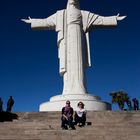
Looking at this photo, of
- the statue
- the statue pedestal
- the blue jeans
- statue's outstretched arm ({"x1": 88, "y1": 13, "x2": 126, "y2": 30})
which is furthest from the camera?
statue's outstretched arm ({"x1": 88, "y1": 13, "x2": 126, "y2": 30})

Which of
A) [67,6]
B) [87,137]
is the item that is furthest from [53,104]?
[87,137]

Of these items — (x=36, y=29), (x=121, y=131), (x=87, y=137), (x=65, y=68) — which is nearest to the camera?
(x=87, y=137)

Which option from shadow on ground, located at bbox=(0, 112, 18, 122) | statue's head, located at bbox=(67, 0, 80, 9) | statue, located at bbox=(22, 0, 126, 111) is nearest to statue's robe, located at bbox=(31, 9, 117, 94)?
statue, located at bbox=(22, 0, 126, 111)

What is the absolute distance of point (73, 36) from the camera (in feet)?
82.7

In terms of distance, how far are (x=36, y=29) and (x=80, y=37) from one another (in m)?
3.78

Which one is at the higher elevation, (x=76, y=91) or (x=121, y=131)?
(x=76, y=91)

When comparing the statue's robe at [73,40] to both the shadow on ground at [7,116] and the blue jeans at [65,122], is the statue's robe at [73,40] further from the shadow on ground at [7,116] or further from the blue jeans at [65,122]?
the blue jeans at [65,122]

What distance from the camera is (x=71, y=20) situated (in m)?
25.5

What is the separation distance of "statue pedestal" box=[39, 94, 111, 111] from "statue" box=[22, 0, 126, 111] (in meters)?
0.37

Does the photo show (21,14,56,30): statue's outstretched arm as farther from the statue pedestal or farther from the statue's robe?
the statue pedestal

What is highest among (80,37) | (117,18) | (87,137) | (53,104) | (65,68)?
(117,18)

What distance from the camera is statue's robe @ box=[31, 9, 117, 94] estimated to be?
24.6 meters

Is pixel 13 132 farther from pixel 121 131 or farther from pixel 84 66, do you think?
pixel 84 66

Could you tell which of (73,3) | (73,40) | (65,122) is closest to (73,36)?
(73,40)
